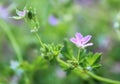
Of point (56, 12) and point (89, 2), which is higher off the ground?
point (89, 2)

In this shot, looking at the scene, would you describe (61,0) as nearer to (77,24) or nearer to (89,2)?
(77,24)

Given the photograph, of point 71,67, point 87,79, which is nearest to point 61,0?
point 87,79

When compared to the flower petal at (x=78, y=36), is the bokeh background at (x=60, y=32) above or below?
above

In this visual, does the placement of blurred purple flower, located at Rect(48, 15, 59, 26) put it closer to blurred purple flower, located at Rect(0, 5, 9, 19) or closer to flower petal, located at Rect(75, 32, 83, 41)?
blurred purple flower, located at Rect(0, 5, 9, 19)

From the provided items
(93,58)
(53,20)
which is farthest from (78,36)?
(53,20)

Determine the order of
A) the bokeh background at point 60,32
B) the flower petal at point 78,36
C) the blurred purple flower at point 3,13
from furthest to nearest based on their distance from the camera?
the blurred purple flower at point 3,13 < the bokeh background at point 60,32 < the flower petal at point 78,36

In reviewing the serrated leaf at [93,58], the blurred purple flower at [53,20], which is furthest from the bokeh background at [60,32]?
the serrated leaf at [93,58]

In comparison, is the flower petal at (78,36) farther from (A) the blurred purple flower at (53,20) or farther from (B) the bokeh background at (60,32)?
(A) the blurred purple flower at (53,20)

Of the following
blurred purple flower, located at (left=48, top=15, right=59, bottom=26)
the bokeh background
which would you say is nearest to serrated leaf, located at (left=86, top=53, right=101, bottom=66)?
the bokeh background
